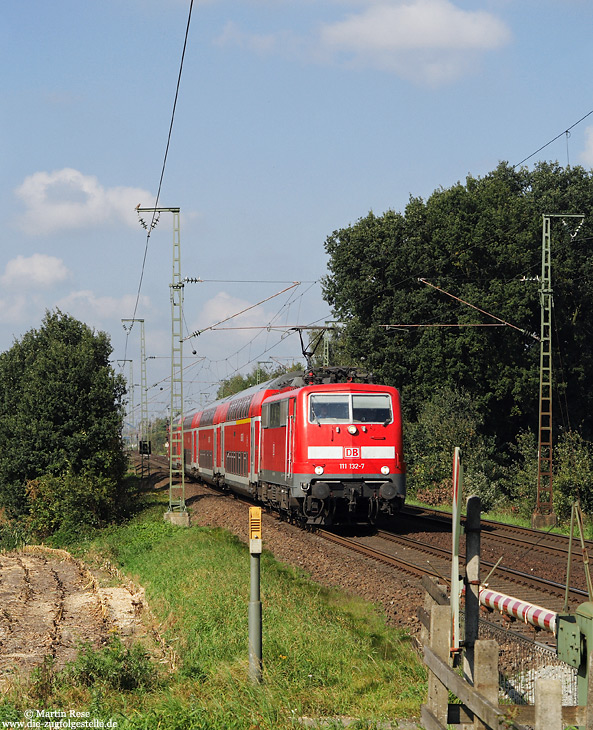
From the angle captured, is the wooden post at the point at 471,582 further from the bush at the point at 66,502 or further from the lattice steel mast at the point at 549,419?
the bush at the point at 66,502

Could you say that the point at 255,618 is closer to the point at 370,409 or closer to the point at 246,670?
the point at 246,670

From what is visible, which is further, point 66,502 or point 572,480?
point 572,480

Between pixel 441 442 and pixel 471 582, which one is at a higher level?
pixel 471 582

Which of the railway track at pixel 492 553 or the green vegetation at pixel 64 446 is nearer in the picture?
the railway track at pixel 492 553

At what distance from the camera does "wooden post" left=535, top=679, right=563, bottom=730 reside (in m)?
4.14

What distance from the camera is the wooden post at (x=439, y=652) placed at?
5.75 meters

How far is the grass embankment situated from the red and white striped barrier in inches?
39.0

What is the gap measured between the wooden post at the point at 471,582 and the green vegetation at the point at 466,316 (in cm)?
2780

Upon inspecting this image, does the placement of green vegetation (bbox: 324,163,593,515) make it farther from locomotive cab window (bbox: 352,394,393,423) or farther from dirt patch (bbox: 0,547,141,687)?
dirt patch (bbox: 0,547,141,687)

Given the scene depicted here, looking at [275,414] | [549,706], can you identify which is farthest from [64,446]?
[549,706]

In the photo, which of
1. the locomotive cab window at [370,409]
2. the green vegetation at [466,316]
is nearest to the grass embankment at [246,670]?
the locomotive cab window at [370,409]

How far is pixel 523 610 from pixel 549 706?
2.59m

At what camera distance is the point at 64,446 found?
89.0ft

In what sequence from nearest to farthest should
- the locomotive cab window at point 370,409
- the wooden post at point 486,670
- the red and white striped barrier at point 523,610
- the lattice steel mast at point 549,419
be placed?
→ the wooden post at point 486,670 < the red and white striped barrier at point 523,610 < the locomotive cab window at point 370,409 < the lattice steel mast at point 549,419
